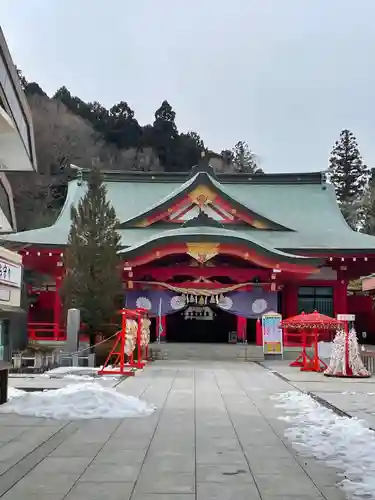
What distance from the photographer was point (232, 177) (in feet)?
102

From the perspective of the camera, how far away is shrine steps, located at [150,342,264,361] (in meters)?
20.9

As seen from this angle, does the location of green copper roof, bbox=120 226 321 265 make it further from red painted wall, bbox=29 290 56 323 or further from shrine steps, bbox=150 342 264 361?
red painted wall, bbox=29 290 56 323

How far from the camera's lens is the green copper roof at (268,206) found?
24734 millimetres

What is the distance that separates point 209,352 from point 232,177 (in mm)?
12405

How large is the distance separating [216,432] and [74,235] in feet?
42.7

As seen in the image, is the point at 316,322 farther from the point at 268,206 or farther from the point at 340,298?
the point at 268,206

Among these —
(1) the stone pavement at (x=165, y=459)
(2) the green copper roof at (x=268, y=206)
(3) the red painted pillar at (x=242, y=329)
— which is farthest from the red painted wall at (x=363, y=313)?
(1) the stone pavement at (x=165, y=459)

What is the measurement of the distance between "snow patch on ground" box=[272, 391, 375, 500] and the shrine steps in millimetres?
11893

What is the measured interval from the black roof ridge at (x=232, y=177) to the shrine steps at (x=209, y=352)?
1146cm

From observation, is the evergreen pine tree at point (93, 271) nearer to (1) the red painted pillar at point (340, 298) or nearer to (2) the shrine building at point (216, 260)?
(2) the shrine building at point (216, 260)

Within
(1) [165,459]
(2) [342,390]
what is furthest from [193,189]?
(1) [165,459]

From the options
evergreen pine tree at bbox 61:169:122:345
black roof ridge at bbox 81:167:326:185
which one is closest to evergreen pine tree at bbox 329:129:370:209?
black roof ridge at bbox 81:167:326:185

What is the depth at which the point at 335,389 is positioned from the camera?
464 inches

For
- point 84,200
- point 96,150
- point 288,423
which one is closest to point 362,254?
point 84,200
